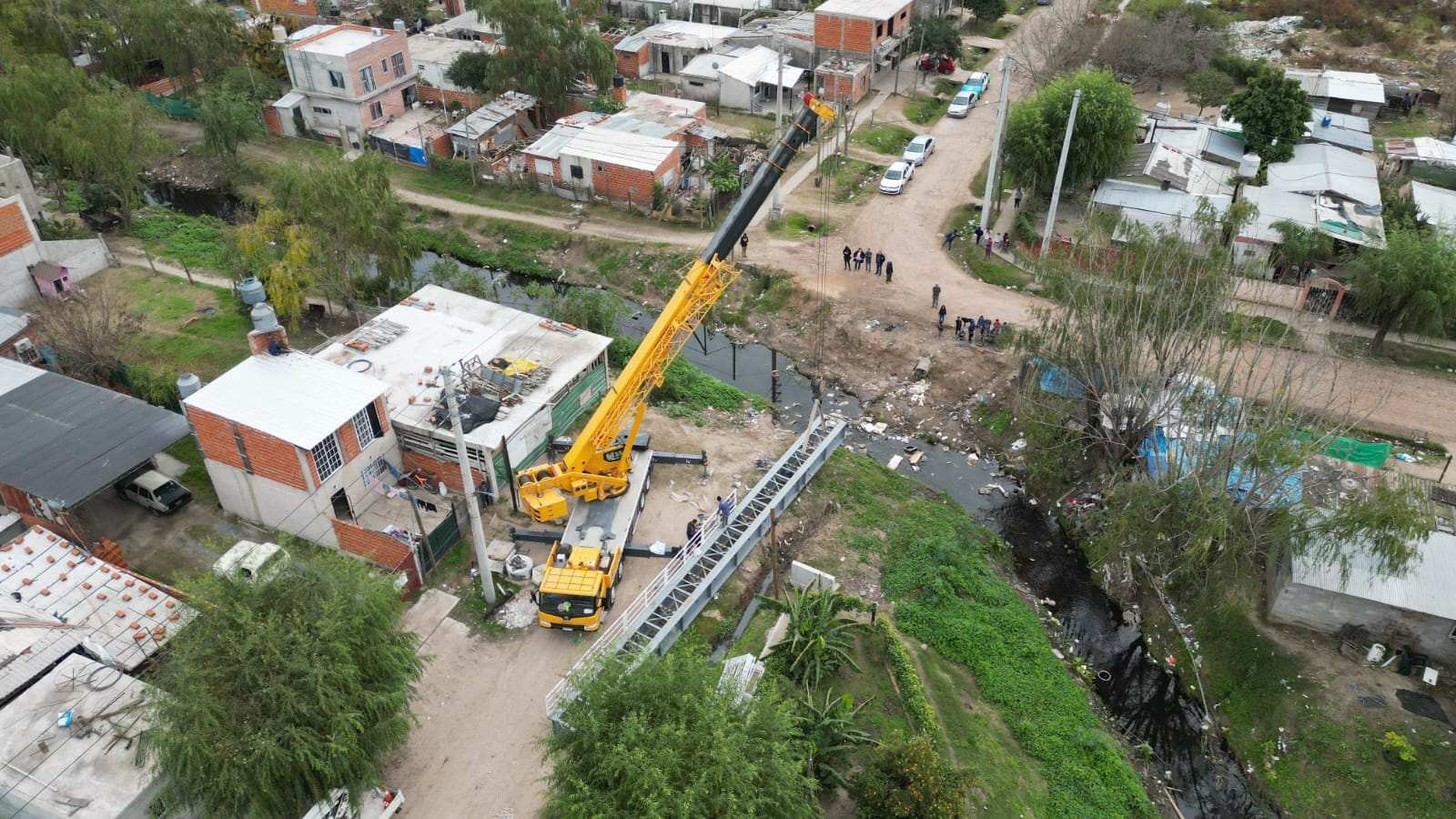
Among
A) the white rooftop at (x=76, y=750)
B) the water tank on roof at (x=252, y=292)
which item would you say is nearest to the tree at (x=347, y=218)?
the water tank on roof at (x=252, y=292)

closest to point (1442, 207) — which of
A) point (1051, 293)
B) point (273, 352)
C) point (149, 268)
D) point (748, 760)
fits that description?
point (1051, 293)

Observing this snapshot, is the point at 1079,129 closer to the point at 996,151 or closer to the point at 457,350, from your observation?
the point at 996,151

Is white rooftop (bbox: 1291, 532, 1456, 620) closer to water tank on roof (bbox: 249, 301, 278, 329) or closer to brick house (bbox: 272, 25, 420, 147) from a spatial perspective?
water tank on roof (bbox: 249, 301, 278, 329)

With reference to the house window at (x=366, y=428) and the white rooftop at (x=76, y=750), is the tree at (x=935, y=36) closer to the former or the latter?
the house window at (x=366, y=428)

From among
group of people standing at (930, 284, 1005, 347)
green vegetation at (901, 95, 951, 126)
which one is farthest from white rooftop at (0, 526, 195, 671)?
green vegetation at (901, 95, 951, 126)

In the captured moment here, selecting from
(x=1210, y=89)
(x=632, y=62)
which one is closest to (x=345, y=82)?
(x=632, y=62)

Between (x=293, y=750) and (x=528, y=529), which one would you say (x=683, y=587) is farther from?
(x=293, y=750)
